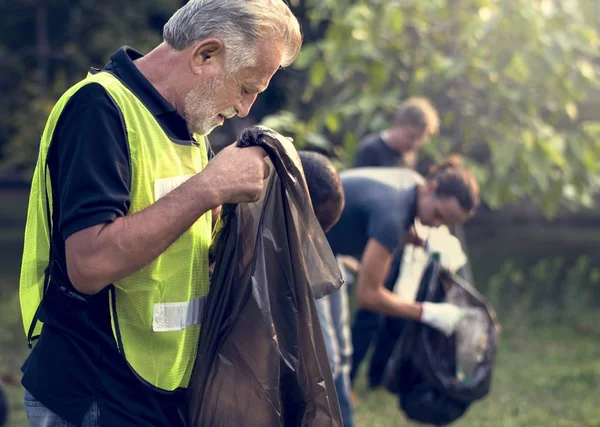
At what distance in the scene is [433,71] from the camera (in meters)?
6.11

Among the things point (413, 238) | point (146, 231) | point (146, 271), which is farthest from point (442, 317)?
point (146, 231)

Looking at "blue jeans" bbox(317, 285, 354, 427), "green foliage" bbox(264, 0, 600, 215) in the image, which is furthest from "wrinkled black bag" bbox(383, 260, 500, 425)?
"green foliage" bbox(264, 0, 600, 215)

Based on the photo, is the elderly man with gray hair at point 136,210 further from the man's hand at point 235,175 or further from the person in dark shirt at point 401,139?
the person in dark shirt at point 401,139

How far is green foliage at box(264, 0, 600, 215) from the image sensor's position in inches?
219

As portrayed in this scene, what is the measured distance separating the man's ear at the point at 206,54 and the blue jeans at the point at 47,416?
0.68m

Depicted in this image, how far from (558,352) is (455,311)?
377 cm

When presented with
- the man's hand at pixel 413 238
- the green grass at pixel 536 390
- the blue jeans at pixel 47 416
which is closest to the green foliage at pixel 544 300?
the green grass at pixel 536 390

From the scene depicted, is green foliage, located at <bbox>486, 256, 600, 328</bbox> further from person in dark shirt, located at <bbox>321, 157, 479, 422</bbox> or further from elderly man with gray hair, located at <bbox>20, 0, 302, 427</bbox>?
elderly man with gray hair, located at <bbox>20, 0, 302, 427</bbox>

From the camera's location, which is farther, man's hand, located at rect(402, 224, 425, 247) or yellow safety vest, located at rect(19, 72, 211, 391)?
man's hand, located at rect(402, 224, 425, 247)

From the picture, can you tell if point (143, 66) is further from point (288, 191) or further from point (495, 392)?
point (495, 392)

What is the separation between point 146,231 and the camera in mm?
1582

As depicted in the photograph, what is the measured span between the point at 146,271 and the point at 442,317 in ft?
7.00

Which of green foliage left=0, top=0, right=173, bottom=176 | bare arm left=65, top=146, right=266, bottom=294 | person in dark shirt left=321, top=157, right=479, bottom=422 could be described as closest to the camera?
bare arm left=65, top=146, right=266, bottom=294

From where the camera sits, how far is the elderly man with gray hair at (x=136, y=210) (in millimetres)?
1590
